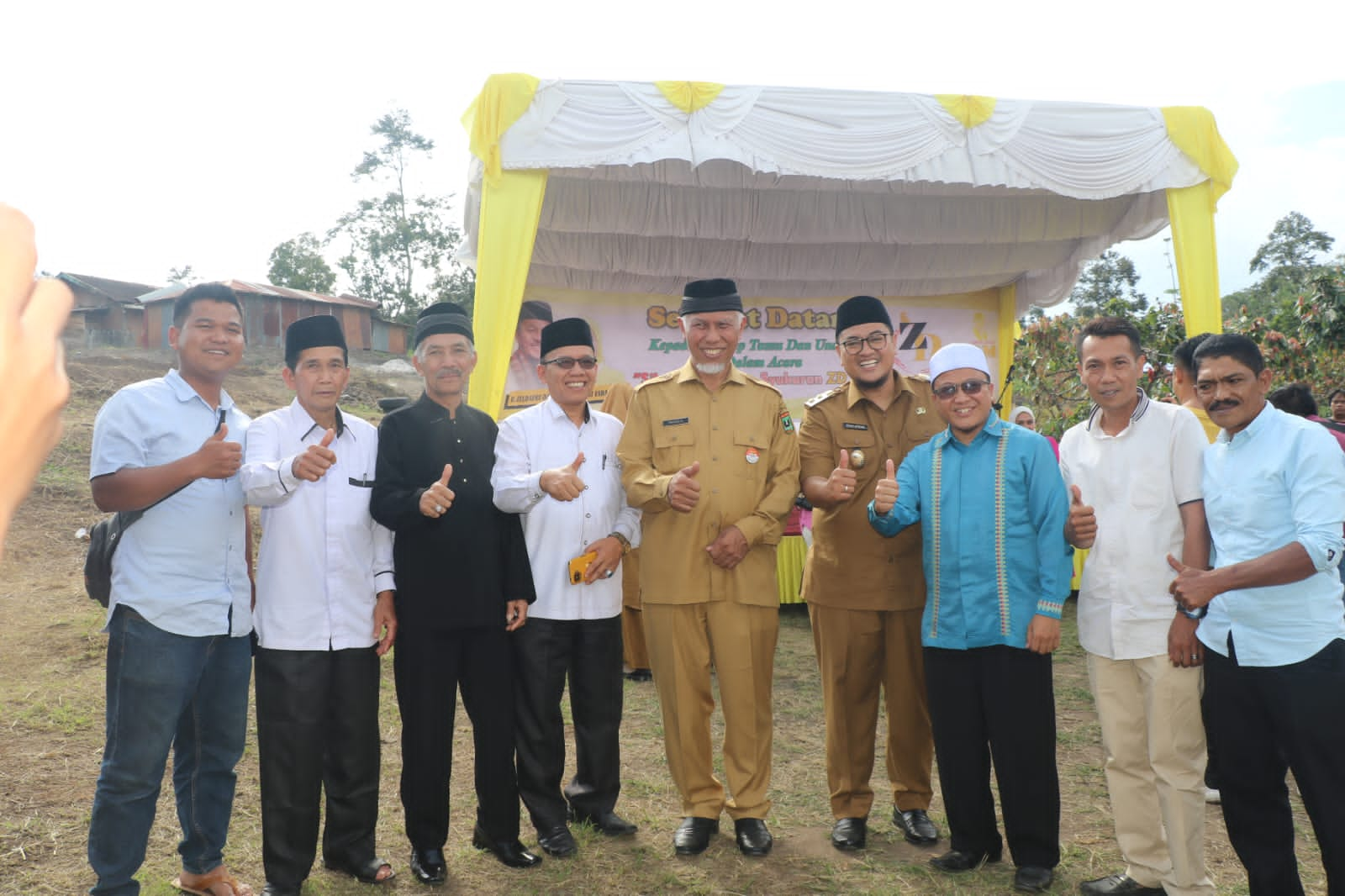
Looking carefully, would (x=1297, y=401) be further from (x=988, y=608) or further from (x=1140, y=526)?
(x=988, y=608)

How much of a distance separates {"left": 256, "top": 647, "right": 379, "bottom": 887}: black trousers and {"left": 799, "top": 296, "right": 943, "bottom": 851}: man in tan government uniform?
1695mm

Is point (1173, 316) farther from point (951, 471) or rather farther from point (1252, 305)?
point (1252, 305)

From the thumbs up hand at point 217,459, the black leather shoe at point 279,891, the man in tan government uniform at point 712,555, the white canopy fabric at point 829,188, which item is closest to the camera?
the thumbs up hand at point 217,459

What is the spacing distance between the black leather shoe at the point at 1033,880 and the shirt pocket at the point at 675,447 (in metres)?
1.80

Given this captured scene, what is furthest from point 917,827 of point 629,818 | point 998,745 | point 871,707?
point 629,818

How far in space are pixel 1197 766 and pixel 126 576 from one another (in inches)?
130

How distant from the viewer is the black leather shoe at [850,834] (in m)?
3.50

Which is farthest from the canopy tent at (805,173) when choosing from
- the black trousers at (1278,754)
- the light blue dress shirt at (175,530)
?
the black trousers at (1278,754)

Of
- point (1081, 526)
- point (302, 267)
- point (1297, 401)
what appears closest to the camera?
point (1081, 526)

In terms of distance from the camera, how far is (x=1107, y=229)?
24.0 ft

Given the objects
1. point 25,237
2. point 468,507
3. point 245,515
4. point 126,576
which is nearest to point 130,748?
point 126,576

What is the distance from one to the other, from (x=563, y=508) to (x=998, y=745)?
1.74 m

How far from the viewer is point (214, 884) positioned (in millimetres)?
3107

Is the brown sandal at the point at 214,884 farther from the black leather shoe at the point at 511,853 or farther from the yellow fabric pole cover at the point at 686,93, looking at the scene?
the yellow fabric pole cover at the point at 686,93
